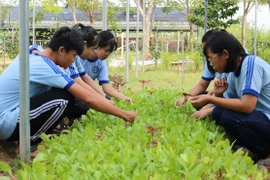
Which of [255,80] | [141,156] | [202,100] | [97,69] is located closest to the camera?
[141,156]

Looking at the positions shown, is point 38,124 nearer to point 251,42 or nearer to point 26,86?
point 26,86

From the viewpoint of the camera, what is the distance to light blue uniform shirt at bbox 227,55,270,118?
10.7 ft

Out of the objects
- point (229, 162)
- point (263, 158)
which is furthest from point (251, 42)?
point (229, 162)

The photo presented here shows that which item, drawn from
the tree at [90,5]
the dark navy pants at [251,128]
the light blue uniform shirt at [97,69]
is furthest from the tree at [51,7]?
the dark navy pants at [251,128]

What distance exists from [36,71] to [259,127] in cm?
163

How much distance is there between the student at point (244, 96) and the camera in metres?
3.28

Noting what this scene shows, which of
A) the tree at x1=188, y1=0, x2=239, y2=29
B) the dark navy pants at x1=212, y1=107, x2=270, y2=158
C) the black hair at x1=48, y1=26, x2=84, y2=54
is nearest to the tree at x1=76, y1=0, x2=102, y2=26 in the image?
the tree at x1=188, y1=0, x2=239, y2=29

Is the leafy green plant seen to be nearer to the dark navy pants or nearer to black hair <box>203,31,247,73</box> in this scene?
the dark navy pants

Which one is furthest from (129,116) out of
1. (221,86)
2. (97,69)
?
(97,69)

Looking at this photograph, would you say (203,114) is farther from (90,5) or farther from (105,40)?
(90,5)

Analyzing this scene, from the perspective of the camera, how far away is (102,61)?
538cm

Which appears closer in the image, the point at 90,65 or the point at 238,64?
the point at 238,64

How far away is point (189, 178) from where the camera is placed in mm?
2037

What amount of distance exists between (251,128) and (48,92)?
1.49 meters
